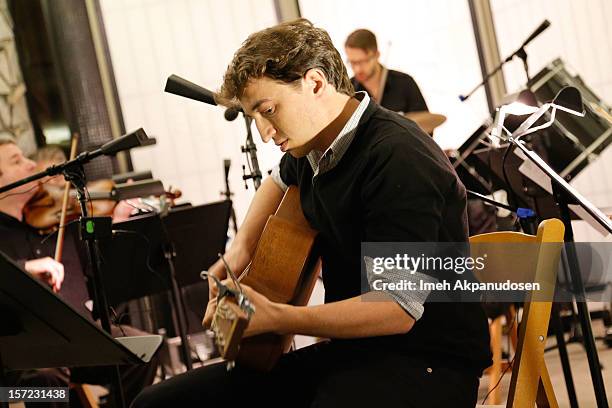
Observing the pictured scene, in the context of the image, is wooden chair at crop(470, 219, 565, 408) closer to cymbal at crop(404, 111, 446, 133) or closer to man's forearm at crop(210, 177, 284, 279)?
man's forearm at crop(210, 177, 284, 279)

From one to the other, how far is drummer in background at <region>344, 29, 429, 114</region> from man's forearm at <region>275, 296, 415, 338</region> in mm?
3290

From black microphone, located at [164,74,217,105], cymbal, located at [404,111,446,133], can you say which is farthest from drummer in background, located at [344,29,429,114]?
black microphone, located at [164,74,217,105]

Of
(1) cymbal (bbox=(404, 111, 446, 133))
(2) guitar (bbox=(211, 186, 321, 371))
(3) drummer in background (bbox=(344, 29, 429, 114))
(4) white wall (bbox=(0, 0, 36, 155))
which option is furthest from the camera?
(4) white wall (bbox=(0, 0, 36, 155))

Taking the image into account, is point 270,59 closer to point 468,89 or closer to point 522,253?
point 522,253

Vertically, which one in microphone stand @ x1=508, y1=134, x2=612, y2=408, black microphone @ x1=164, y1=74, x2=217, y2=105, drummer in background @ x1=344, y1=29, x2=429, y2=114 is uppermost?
black microphone @ x1=164, y1=74, x2=217, y2=105

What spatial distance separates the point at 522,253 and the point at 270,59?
2.54 feet

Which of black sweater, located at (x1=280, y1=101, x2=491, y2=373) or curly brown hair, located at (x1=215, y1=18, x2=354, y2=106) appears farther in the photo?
curly brown hair, located at (x1=215, y1=18, x2=354, y2=106)

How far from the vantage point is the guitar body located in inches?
75.7

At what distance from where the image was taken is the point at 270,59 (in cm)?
196

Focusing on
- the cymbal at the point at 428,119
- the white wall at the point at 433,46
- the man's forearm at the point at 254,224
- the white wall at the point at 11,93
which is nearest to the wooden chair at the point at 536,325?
the man's forearm at the point at 254,224

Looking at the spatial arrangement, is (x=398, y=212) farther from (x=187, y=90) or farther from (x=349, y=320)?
(x=187, y=90)

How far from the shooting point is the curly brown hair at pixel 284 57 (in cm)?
196

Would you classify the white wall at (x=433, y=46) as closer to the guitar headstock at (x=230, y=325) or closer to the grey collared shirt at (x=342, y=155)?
the grey collared shirt at (x=342, y=155)

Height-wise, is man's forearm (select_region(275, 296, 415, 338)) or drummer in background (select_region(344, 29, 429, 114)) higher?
drummer in background (select_region(344, 29, 429, 114))
